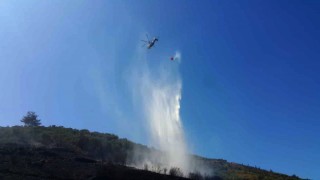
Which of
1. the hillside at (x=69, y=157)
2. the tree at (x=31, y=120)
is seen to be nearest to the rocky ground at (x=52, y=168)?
the hillside at (x=69, y=157)

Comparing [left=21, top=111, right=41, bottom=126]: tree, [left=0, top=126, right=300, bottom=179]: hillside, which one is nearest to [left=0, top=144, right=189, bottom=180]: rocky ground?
[left=0, top=126, right=300, bottom=179]: hillside

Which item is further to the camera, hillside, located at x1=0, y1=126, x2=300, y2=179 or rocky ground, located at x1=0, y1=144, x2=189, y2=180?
hillside, located at x1=0, y1=126, x2=300, y2=179

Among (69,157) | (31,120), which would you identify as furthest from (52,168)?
(31,120)

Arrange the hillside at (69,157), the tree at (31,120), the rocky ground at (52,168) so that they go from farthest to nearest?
the tree at (31,120)
the hillside at (69,157)
the rocky ground at (52,168)

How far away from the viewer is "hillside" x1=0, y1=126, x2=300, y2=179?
70.5 meters

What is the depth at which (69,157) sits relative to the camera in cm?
8494

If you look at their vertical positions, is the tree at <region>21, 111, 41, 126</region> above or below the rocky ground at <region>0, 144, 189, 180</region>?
above

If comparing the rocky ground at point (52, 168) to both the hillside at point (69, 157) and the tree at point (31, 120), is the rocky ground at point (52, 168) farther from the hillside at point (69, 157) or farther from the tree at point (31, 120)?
the tree at point (31, 120)

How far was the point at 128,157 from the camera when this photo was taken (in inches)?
4365

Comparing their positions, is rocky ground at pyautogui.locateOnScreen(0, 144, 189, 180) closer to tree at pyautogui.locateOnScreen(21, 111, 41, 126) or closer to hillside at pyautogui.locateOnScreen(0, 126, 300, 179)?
hillside at pyautogui.locateOnScreen(0, 126, 300, 179)

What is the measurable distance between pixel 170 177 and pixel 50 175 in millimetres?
20287

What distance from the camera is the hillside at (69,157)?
70.5 m

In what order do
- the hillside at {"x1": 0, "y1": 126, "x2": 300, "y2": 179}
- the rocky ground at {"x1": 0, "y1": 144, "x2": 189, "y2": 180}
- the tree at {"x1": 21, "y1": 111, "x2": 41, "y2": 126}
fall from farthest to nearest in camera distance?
the tree at {"x1": 21, "y1": 111, "x2": 41, "y2": 126} → the hillside at {"x1": 0, "y1": 126, "x2": 300, "y2": 179} → the rocky ground at {"x1": 0, "y1": 144, "x2": 189, "y2": 180}

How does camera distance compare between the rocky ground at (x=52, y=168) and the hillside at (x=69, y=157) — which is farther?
the hillside at (x=69, y=157)
